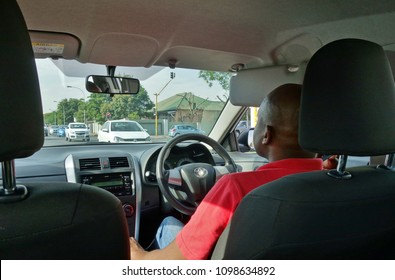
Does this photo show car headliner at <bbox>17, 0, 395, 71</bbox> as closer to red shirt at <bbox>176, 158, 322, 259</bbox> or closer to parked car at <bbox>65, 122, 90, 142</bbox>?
parked car at <bbox>65, 122, 90, 142</bbox>

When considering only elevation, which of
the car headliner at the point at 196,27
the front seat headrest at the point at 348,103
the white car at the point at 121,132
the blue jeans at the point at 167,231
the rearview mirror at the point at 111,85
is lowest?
the blue jeans at the point at 167,231

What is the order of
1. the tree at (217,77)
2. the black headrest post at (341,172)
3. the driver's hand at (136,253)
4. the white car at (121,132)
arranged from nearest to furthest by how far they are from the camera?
the black headrest post at (341,172) → the driver's hand at (136,253) → the white car at (121,132) → the tree at (217,77)

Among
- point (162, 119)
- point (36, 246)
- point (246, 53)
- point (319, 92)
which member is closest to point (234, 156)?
point (162, 119)

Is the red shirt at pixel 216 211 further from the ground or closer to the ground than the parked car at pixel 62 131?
closer to the ground

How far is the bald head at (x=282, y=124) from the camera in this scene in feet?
5.61

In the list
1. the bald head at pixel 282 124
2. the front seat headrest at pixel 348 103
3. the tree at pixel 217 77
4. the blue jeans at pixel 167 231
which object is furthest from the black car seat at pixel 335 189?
the tree at pixel 217 77

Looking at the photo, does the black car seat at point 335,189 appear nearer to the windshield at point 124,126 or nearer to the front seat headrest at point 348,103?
the front seat headrest at point 348,103

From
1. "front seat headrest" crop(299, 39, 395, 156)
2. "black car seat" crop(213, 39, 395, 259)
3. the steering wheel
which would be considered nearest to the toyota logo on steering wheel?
the steering wheel

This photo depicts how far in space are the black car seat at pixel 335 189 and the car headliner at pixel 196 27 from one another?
0.93 meters

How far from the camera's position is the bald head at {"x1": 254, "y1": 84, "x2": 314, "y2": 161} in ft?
5.61

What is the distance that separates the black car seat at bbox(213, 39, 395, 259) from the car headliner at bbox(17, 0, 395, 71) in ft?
3.04

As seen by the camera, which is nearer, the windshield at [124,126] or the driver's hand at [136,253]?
the driver's hand at [136,253]

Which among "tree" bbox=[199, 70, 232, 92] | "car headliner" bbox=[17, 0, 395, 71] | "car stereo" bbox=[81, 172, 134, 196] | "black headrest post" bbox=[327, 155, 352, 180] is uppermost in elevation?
"car headliner" bbox=[17, 0, 395, 71]

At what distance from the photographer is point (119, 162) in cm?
304
